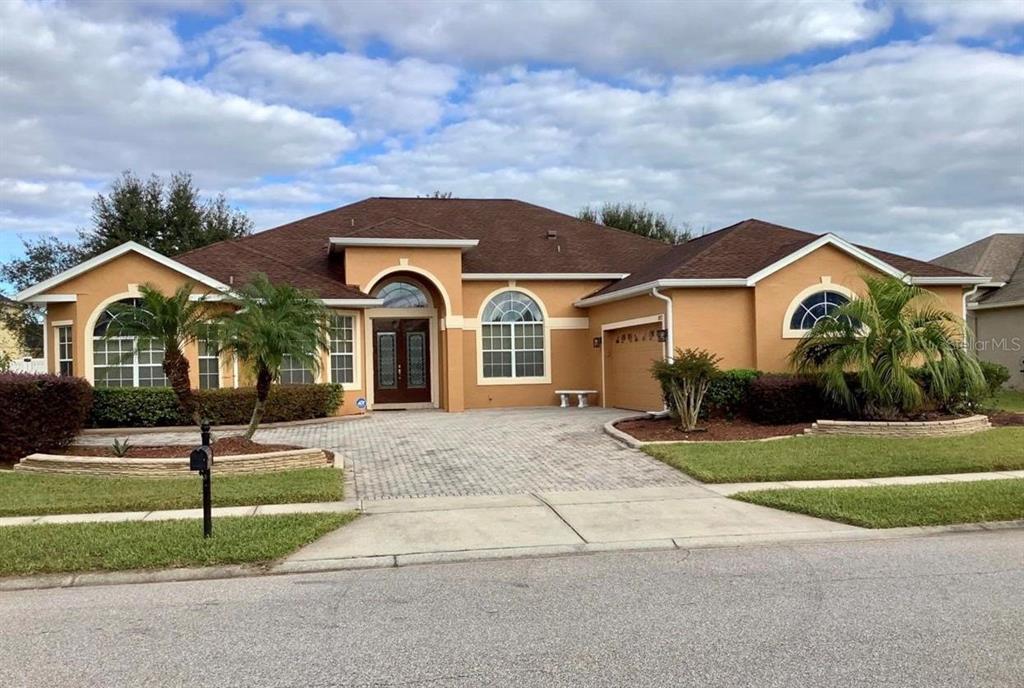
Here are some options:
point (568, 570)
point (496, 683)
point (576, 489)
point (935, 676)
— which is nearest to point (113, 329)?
point (576, 489)

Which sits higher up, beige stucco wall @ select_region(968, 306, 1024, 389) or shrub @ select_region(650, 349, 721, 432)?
beige stucco wall @ select_region(968, 306, 1024, 389)

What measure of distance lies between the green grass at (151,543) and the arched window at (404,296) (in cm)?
1385

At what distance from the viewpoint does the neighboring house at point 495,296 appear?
18.0m

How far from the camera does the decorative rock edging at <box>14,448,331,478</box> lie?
11688mm

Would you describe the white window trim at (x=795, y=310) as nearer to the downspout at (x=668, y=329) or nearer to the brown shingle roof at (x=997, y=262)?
the downspout at (x=668, y=329)

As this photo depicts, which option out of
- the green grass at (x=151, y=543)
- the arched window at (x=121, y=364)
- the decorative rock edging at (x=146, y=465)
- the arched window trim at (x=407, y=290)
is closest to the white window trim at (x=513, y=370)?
the arched window trim at (x=407, y=290)

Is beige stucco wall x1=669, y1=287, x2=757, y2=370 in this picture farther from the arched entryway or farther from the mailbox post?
the mailbox post

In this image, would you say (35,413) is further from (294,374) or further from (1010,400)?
→ (1010,400)

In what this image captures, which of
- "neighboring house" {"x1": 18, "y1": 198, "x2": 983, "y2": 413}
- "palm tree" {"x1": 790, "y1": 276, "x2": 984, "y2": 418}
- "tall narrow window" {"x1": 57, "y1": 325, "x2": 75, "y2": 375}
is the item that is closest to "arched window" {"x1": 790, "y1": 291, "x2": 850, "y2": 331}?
"neighboring house" {"x1": 18, "y1": 198, "x2": 983, "y2": 413}

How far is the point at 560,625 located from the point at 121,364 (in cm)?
1542

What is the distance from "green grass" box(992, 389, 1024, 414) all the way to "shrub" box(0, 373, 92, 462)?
19.3 m

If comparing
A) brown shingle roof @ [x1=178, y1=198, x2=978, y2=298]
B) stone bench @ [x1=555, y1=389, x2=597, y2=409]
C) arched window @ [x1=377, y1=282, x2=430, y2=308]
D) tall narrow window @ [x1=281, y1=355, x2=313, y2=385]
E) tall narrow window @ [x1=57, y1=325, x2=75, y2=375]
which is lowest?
stone bench @ [x1=555, y1=389, x2=597, y2=409]

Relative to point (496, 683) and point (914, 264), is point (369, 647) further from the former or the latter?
point (914, 264)

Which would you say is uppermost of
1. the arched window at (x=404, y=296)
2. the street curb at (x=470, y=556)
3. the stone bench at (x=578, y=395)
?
the arched window at (x=404, y=296)
